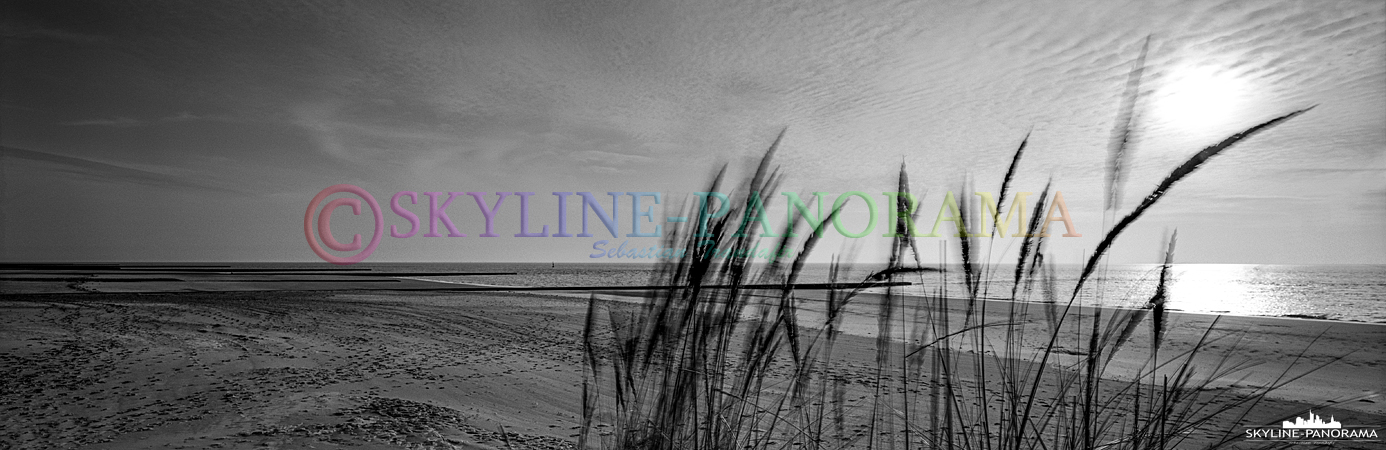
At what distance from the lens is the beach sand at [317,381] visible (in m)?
3.38

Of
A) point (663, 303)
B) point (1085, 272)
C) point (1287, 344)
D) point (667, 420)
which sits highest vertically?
point (1085, 272)

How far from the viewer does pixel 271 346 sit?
6.49m

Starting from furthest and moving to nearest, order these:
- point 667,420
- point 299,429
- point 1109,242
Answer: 1. point 299,429
2. point 667,420
3. point 1109,242

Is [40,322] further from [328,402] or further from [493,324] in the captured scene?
[328,402]

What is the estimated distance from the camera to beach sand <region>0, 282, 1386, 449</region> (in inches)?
133

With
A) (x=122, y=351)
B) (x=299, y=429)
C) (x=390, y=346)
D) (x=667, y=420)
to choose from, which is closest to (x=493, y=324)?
(x=390, y=346)

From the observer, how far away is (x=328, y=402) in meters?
4.00

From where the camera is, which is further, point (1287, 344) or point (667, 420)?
point (1287, 344)

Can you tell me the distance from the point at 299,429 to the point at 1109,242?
3826 millimetres

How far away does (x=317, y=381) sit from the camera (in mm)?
4742

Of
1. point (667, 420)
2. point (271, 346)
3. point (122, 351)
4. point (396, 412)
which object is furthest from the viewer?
point (271, 346)

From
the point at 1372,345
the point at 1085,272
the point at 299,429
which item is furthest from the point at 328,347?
the point at 1372,345

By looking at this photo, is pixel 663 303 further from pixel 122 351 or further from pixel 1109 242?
pixel 122 351

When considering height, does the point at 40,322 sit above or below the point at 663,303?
below
